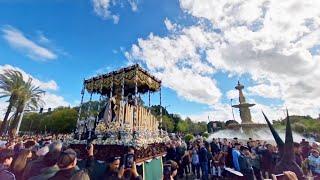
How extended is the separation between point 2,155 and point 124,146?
6.82 m

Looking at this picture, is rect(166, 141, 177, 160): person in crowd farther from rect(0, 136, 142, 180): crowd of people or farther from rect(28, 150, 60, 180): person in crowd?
rect(28, 150, 60, 180): person in crowd

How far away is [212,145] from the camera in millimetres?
11969

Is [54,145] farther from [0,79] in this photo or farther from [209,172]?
[0,79]

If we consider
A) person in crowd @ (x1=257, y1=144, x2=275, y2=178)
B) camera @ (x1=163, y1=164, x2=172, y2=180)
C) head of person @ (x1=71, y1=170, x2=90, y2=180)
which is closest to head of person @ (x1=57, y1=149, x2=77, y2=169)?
head of person @ (x1=71, y1=170, x2=90, y2=180)

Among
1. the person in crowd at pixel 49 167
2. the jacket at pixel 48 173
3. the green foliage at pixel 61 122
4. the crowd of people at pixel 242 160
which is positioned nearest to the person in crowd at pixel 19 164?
the person in crowd at pixel 49 167

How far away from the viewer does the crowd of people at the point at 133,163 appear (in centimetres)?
294

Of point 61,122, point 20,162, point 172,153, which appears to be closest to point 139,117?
point 172,153

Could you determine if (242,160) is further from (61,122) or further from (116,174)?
(61,122)

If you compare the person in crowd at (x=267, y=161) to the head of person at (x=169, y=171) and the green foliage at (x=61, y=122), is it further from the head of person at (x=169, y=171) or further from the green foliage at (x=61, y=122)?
the green foliage at (x=61, y=122)

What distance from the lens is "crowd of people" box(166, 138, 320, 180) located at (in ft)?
21.5

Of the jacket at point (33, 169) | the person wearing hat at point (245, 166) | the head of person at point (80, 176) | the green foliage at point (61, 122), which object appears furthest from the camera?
the green foliage at point (61, 122)

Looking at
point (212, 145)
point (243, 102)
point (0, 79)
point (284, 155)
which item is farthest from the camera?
point (243, 102)

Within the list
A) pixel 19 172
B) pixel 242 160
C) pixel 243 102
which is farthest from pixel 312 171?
pixel 243 102

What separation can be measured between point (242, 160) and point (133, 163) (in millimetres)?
4196
